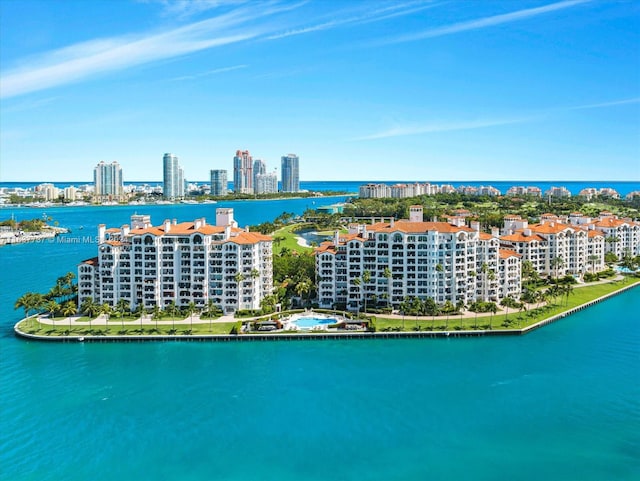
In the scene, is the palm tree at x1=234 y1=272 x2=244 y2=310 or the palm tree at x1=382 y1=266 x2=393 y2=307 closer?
the palm tree at x1=234 y1=272 x2=244 y2=310

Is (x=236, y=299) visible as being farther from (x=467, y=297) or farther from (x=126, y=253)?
(x=467, y=297)

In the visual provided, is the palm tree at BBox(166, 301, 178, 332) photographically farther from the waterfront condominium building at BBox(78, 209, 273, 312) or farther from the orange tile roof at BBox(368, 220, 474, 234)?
the orange tile roof at BBox(368, 220, 474, 234)

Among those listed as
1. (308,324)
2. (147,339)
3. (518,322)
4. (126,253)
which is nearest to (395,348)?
(308,324)

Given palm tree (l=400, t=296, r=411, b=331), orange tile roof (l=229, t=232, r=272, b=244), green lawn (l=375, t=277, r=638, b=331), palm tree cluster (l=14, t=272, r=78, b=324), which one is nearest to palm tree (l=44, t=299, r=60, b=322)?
palm tree cluster (l=14, t=272, r=78, b=324)

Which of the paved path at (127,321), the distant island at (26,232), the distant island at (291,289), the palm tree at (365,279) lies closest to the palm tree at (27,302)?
the distant island at (291,289)

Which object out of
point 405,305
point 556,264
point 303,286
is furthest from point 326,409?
point 556,264

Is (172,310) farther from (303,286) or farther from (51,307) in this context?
(303,286)

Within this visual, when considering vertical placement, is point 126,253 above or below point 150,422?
above
